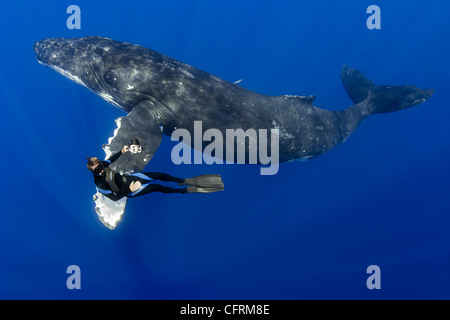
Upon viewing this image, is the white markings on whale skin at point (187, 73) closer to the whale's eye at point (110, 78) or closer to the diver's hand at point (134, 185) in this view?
Answer: the whale's eye at point (110, 78)

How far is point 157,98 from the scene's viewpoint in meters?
6.95

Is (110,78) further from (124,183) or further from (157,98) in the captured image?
(124,183)

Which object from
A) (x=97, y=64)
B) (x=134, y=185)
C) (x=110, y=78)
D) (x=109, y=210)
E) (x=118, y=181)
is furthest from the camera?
(x=97, y=64)

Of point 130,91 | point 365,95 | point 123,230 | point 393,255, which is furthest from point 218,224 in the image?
point 365,95

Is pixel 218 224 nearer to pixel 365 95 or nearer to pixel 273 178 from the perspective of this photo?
pixel 273 178

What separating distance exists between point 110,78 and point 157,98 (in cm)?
153

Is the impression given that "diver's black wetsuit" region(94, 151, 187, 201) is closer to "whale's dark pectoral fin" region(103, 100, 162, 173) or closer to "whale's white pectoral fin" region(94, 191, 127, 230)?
"whale's dark pectoral fin" region(103, 100, 162, 173)

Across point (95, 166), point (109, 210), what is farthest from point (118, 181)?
point (109, 210)

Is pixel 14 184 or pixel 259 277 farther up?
pixel 14 184

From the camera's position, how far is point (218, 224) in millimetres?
11375

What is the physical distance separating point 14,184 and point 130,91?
10.4 metres

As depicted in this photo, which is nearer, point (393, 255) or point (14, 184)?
point (393, 255)
